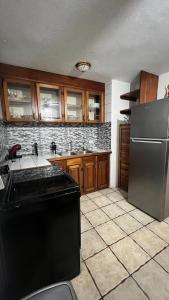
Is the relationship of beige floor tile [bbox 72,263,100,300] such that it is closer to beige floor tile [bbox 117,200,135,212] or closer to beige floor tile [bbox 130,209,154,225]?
beige floor tile [bbox 130,209,154,225]

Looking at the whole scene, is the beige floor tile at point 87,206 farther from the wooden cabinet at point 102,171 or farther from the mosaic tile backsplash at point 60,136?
the mosaic tile backsplash at point 60,136

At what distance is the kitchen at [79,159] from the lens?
100cm

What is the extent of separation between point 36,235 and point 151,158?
5.43 feet

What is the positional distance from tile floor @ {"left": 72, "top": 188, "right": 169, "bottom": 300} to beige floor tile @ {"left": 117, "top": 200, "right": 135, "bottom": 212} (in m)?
0.03

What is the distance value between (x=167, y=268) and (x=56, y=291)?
121cm

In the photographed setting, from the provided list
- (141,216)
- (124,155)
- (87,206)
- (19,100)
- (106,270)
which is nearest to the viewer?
(106,270)

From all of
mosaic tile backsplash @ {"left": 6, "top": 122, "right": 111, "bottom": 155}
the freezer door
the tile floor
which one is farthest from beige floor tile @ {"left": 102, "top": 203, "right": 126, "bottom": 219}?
mosaic tile backsplash @ {"left": 6, "top": 122, "right": 111, "bottom": 155}

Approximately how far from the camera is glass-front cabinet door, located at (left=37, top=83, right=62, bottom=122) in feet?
7.52

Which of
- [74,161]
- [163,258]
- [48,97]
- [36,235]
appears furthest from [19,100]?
[163,258]

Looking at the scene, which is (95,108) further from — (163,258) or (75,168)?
(163,258)

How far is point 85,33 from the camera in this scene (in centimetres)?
137

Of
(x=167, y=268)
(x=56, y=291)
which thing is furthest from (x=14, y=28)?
(x=167, y=268)

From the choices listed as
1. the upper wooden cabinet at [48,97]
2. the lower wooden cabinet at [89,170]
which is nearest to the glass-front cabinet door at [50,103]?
the upper wooden cabinet at [48,97]

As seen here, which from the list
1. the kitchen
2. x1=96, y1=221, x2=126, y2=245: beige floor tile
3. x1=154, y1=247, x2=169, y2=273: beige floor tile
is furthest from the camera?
x1=96, y1=221, x2=126, y2=245: beige floor tile
